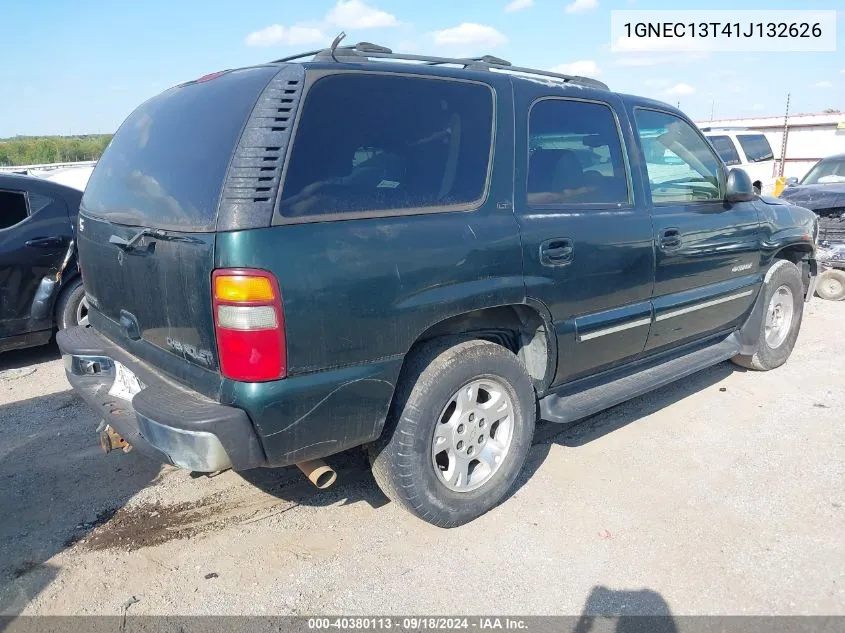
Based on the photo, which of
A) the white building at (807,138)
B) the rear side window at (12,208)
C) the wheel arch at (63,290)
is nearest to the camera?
the rear side window at (12,208)

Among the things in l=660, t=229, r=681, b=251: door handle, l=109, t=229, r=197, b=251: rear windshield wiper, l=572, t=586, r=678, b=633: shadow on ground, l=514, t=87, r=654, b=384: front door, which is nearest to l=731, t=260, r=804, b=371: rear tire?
l=660, t=229, r=681, b=251: door handle

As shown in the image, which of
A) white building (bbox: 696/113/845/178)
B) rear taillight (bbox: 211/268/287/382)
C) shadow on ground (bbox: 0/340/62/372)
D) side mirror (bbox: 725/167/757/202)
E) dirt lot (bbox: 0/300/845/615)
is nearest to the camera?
rear taillight (bbox: 211/268/287/382)

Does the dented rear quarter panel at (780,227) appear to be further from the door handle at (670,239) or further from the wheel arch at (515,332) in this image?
the wheel arch at (515,332)

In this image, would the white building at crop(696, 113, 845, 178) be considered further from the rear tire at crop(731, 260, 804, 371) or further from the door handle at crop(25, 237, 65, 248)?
the door handle at crop(25, 237, 65, 248)

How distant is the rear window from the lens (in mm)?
2381

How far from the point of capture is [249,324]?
7.33ft

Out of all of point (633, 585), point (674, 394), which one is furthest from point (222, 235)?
point (674, 394)

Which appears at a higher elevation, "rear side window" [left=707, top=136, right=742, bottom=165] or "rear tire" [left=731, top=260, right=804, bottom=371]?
"rear side window" [left=707, top=136, right=742, bottom=165]


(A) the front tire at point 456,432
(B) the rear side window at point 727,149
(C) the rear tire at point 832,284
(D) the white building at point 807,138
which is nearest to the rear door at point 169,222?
(A) the front tire at point 456,432

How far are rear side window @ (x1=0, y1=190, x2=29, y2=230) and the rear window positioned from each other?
2.50m

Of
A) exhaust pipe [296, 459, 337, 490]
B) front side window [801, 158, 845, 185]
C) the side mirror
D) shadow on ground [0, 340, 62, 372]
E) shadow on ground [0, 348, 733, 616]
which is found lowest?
shadow on ground [0, 348, 733, 616]

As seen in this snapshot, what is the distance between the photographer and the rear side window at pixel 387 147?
7.80 feet

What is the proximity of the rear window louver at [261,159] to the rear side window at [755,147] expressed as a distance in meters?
12.2

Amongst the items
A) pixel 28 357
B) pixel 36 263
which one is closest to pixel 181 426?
pixel 36 263
